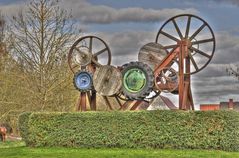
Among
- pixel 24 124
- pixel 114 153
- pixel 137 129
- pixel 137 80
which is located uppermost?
pixel 137 80

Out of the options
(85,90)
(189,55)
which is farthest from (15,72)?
(189,55)

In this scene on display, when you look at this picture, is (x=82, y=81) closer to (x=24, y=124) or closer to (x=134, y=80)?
(x=134, y=80)

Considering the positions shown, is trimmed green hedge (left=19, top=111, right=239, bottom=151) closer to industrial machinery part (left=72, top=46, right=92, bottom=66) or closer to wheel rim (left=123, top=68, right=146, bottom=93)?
wheel rim (left=123, top=68, right=146, bottom=93)

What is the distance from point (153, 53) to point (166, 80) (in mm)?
1667

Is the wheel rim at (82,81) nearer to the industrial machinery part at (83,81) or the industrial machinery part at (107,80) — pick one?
the industrial machinery part at (83,81)

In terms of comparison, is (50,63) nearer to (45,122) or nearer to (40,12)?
(40,12)

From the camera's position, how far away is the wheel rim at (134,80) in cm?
2206

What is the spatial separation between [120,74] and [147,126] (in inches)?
136

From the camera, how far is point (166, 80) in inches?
870

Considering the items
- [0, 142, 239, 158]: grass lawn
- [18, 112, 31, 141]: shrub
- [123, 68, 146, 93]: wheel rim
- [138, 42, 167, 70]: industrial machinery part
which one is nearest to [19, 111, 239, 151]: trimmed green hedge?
[18, 112, 31, 141]: shrub

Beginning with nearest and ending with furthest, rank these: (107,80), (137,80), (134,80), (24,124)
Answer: (137,80), (134,80), (24,124), (107,80)

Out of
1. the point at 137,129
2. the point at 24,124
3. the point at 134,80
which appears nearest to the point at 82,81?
the point at 134,80

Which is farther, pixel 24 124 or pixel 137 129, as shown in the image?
pixel 24 124

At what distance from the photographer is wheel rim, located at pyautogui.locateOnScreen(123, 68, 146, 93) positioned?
22062 mm
